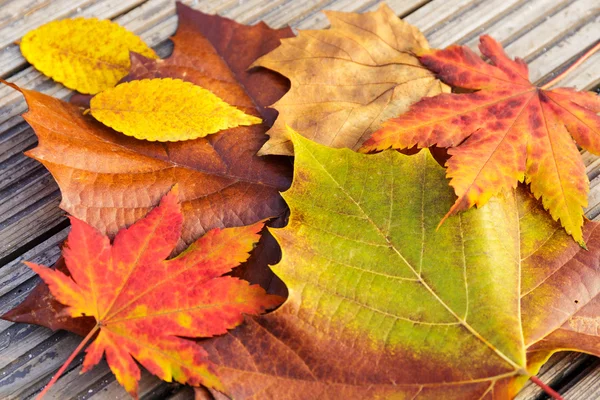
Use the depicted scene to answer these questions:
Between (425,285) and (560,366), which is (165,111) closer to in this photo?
(425,285)

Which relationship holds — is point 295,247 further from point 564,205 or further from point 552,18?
point 552,18

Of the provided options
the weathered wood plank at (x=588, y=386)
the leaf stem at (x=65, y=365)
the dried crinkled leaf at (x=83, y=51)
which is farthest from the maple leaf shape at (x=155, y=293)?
the weathered wood plank at (x=588, y=386)

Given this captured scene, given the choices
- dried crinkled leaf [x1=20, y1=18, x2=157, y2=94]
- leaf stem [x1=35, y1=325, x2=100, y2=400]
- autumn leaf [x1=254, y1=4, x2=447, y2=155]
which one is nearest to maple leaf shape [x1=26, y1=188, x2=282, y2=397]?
leaf stem [x1=35, y1=325, x2=100, y2=400]

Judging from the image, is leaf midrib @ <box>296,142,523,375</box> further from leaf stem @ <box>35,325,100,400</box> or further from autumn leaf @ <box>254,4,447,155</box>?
leaf stem @ <box>35,325,100,400</box>

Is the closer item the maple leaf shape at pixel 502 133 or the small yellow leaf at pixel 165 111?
the maple leaf shape at pixel 502 133

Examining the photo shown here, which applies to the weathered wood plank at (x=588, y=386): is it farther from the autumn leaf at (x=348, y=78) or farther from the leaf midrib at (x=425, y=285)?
the autumn leaf at (x=348, y=78)

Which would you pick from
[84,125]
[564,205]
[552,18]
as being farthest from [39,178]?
[552,18]

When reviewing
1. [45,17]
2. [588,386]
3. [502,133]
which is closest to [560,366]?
[588,386]
